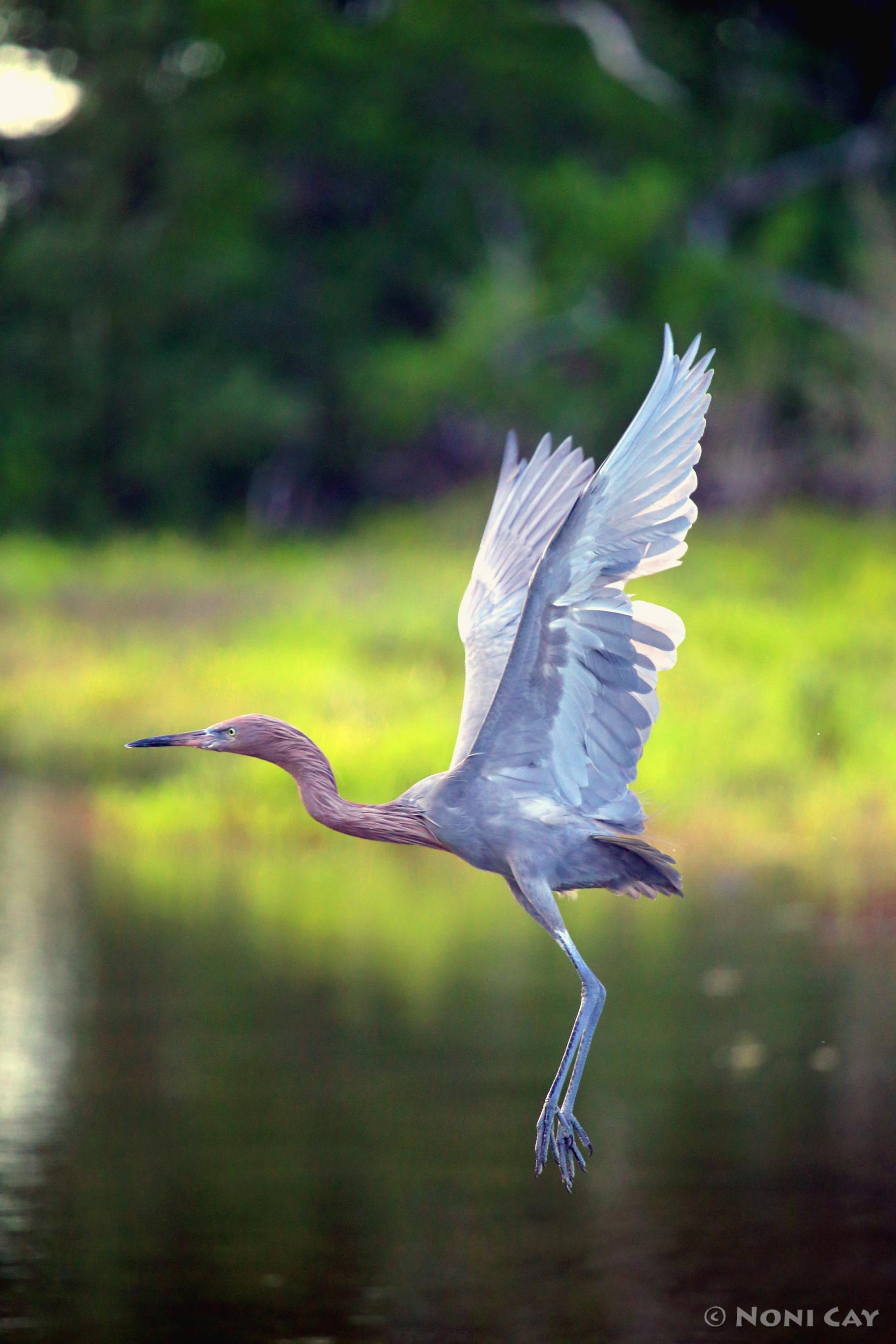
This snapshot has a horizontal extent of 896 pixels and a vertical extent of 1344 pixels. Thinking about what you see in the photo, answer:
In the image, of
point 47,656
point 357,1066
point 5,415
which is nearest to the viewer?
point 357,1066

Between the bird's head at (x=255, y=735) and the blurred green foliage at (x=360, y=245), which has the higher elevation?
the blurred green foliage at (x=360, y=245)

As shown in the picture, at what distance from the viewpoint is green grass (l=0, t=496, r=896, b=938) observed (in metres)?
15.3

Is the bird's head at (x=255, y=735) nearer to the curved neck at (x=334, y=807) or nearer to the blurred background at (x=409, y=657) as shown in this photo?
the curved neck at (x=334, y=807)

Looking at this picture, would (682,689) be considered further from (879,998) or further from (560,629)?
(560,629)

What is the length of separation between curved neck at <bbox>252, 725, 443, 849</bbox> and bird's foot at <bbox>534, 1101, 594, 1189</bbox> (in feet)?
2.26

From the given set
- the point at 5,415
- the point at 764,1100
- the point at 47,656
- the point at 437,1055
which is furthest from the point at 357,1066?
the point at 5,415

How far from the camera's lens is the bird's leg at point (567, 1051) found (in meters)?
4.24

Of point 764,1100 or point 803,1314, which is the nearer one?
point 803,1314

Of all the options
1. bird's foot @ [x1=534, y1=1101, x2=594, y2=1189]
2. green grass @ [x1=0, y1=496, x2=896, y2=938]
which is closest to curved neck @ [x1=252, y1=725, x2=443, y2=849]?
bird's foot @ [x1=534, y1=1101, x2=594, y2=1189]

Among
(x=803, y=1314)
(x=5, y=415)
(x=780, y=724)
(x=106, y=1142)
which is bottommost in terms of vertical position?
(x=803, y=1314)

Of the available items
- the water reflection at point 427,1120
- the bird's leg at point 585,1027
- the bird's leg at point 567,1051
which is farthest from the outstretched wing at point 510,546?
the water reflection at point 427,1120

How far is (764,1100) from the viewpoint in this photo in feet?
48.4

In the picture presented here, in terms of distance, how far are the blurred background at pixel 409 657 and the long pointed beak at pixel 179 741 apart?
25.4 ft

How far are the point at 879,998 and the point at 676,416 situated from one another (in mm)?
11519
